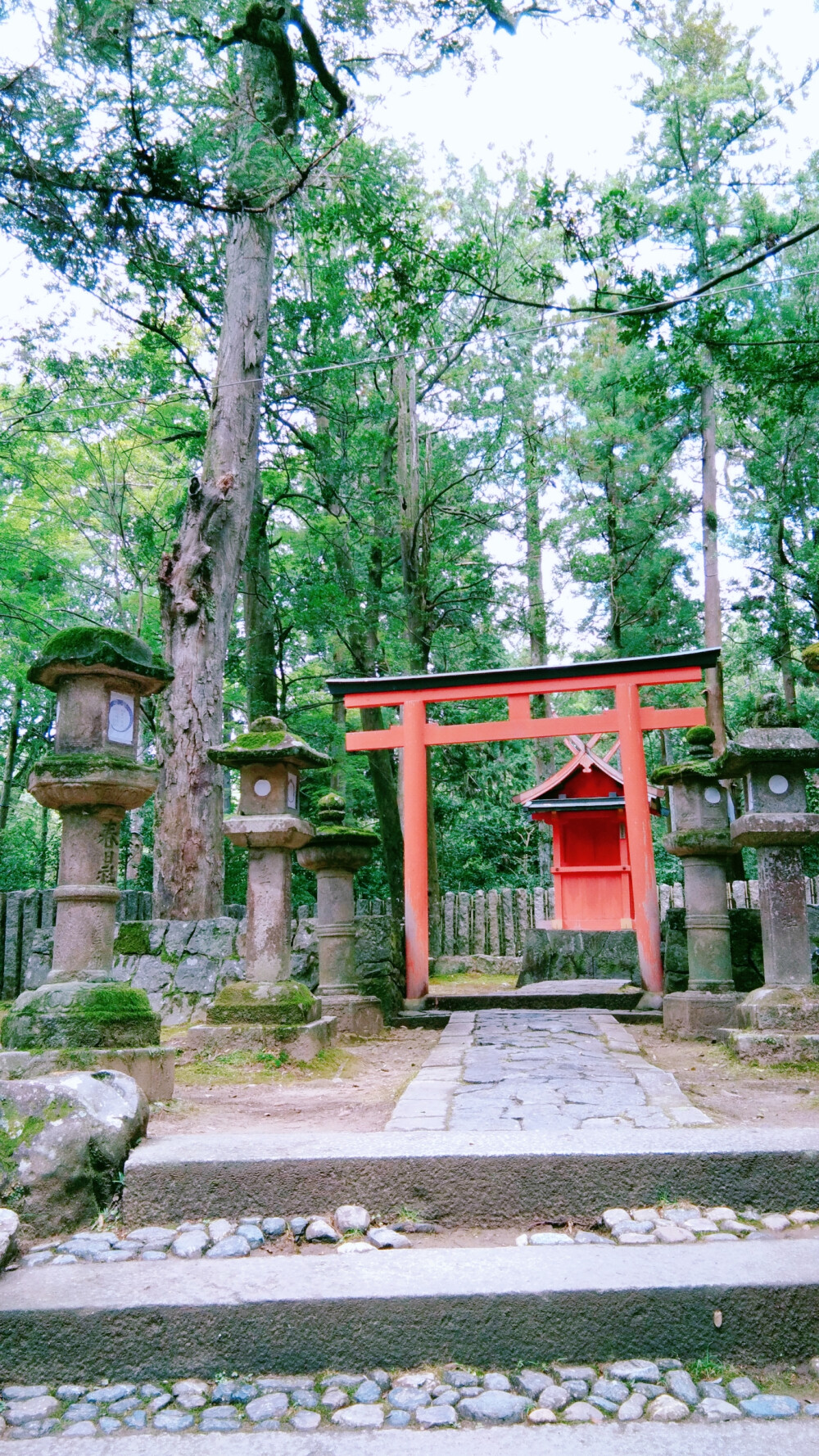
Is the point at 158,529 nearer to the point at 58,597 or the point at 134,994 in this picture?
the point at 58,597

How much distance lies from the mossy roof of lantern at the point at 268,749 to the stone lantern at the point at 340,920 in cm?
106

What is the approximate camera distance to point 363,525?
1523 centimetres

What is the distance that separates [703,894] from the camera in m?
7.31

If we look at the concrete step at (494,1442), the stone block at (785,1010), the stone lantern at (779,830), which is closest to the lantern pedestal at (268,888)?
the stone block at (785,1010)

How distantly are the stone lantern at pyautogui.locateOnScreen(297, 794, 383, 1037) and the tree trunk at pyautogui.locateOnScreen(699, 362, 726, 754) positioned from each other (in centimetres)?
794

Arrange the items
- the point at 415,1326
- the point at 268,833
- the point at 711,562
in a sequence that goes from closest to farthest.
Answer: the point at 415,1326 → the point at 268,833 → the point at 711,562

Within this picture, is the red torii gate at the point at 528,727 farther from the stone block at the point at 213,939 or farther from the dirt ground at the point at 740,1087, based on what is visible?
the dirt ground at the point at 740,1087

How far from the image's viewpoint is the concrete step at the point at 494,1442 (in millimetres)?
2000

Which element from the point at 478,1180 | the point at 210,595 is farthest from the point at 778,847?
the point at 210,595

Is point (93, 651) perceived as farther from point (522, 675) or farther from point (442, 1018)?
point (522, 675)

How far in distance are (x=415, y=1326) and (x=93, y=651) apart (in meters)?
3.42

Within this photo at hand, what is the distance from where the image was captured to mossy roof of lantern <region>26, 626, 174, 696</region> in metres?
4.77

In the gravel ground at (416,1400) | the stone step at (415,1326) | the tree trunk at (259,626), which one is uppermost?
the tree trunk at (259,626)

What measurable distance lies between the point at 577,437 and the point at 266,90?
31.7 ft
